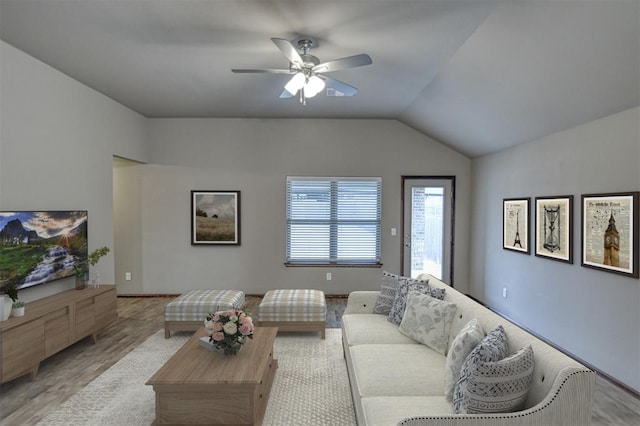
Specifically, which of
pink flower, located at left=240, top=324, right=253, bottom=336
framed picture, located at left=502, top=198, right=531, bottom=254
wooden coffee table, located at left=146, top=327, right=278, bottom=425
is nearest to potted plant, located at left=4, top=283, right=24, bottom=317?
wooden coffee table, located at left=146, top=327, right=278, bottom=425

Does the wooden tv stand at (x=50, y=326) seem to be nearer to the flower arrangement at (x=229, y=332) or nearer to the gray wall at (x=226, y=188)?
the flower arrangement at (x=229, y=332)

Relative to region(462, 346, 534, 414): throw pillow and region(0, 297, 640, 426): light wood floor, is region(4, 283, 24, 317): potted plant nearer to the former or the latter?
region(0, 297, 640, 426): light wood floor

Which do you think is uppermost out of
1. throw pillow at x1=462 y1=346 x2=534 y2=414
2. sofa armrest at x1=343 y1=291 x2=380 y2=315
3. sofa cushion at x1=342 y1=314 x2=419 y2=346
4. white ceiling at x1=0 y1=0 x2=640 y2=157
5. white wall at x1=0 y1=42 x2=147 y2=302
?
white ceiling at x1=0 y1=0 x2=640 y2=157

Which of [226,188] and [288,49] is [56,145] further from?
[288,49]

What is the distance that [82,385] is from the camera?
287cm

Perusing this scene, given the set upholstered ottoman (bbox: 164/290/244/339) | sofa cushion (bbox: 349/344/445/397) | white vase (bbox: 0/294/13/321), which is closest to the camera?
sofa cushion (bbox: 349/344/445/397)

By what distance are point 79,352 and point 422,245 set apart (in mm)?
4950

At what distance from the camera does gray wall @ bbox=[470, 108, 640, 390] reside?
2791mm

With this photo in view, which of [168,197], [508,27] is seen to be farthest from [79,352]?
[508,27]

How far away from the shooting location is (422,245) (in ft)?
18.9

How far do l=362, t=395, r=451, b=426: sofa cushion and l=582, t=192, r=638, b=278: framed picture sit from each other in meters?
2.17

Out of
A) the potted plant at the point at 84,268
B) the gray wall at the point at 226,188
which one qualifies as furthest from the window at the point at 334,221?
the potted plant at the point at 84,268

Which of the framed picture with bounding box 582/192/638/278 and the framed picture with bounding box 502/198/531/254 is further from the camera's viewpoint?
the framed picture with bounding box 502/198/531/254

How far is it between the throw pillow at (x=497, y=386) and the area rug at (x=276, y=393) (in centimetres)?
115
